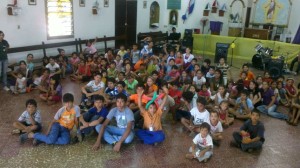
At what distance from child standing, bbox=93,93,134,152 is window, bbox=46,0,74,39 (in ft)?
17.3

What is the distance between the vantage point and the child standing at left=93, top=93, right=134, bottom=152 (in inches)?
170

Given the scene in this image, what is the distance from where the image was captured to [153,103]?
15.6 feet

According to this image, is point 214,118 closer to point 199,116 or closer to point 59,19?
point 199,116

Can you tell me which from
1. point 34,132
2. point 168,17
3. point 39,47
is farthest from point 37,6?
point 168,17

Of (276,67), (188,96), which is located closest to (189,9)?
(276,67)

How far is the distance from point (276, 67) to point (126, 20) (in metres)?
5.82

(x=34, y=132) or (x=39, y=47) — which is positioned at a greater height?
(x=39, y=47)

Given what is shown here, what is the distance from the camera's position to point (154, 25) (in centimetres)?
1237

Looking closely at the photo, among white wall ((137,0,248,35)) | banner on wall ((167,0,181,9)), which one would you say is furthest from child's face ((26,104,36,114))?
banner on wall ((167,0,181,9))

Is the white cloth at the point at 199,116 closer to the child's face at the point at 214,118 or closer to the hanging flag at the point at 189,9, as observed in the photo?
the child's face at the point at 214,118

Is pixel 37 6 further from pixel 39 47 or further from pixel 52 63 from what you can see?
pixel 52 63

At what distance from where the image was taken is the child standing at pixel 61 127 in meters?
4.31

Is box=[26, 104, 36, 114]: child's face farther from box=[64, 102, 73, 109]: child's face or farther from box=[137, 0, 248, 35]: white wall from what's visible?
box=[137, 0, 248, 35]: white wall

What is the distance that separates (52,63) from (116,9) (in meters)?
4.10
